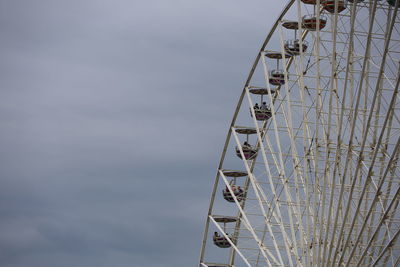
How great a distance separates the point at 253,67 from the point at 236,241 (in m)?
9.05

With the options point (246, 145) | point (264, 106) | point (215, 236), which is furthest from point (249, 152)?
point (215, 236)

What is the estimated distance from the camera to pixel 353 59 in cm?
4050

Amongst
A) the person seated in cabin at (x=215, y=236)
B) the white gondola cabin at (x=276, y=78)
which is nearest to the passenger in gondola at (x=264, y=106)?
the white gondola cabin at (x=276, y=78)

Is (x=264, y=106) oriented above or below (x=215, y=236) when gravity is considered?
above

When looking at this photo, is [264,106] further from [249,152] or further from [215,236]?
[215,236]

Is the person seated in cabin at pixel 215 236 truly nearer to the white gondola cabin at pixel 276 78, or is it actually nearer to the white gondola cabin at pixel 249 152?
the white gondola cabin at pixel 249 152

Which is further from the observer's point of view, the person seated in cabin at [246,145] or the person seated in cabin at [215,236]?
the person seated in cabin at [215,236]

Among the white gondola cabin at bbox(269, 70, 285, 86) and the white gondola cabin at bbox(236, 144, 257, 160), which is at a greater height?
the white gondola cabin at bbox(269, 70, 285, 86)

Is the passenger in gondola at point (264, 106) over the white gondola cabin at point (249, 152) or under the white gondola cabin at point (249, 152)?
over

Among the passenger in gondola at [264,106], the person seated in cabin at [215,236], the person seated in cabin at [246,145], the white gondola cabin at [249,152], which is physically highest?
the passenger in gondola at [264,106]

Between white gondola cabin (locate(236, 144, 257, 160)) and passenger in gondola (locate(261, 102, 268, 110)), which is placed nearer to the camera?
passenger in gondola (locate(261, 102, 268, 110))

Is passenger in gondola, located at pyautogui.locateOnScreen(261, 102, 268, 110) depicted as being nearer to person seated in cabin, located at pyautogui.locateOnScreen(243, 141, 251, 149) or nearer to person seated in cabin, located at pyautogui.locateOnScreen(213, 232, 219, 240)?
person seated in cabin, located at pyautogui.locateOnScreen(243, 141, 251, 149)

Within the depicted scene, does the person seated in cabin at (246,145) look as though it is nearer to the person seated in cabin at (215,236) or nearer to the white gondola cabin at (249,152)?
the white gondola cabin at (249,152)

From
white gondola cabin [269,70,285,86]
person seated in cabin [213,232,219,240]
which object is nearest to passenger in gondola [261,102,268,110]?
white gondola cabin [269,70,285,86]
